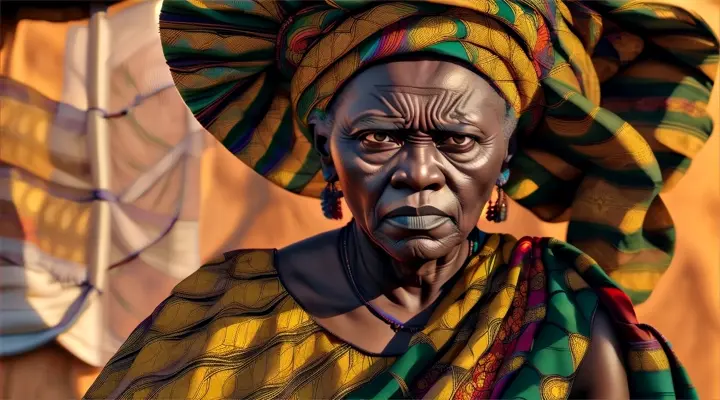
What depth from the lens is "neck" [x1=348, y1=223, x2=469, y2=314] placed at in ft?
5.67

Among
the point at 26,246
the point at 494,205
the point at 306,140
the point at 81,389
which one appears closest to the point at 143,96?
the point at 26,246

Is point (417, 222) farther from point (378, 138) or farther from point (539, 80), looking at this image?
point (539, 80)

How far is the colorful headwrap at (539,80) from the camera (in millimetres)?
1572

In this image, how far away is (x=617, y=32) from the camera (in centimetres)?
178

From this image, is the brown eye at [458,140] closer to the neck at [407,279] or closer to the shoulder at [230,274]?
the neck at [407,279]

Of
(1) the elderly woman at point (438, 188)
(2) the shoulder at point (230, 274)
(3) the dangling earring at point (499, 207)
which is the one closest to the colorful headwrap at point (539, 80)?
(1) the elderly woman at point (438, 188)

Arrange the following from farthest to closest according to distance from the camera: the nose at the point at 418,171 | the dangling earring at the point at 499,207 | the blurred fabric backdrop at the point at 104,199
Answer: the blurred fabric backdrop at the point at 104,199 → the dangling earring at the point at 499,207 → the nose at the point at 418,171

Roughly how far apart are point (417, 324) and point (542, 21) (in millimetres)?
580

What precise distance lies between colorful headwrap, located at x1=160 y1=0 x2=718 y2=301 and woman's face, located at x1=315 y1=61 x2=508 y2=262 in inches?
1.7

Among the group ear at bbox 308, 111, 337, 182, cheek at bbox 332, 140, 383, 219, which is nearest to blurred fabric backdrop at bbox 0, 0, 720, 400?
ear at bbox 308, 111, 337, 182

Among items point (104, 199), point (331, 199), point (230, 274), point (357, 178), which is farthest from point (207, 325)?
point (104, 199)

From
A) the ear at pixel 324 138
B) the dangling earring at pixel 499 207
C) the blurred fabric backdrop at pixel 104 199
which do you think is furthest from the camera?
the blurred fabric backdrop at pixel 104 199

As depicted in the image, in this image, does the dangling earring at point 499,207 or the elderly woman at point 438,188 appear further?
the dangling earring at point 499,207

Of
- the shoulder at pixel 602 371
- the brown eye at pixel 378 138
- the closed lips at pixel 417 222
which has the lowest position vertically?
the shoulder at pixel 602 371
